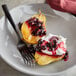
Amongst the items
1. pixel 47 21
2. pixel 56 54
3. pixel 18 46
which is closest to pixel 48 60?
pixel 56 54

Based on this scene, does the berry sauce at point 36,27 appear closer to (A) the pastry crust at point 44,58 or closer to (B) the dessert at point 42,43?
(B) the dessert at point 42,43

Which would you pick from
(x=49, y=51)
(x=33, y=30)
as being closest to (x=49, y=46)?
(x=49, y=51)

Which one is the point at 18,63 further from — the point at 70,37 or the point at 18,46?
the point at 70,37

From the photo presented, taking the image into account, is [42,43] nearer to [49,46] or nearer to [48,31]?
[49,46]

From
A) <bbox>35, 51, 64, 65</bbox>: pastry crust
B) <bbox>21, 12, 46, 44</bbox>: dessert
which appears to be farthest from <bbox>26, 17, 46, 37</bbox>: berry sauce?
<bbox>35, 51, 64, 65</bbox>: pastry crust

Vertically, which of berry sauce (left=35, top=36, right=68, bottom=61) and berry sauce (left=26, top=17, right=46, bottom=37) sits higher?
berry sauce (left=26, top=17, right=46, bottom=37)

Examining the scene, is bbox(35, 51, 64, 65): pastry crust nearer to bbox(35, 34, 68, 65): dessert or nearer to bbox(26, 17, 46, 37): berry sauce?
bbox(35, 34, 68, 65): dessert
